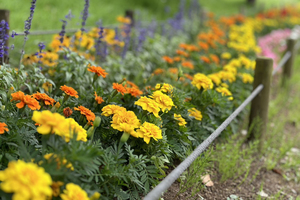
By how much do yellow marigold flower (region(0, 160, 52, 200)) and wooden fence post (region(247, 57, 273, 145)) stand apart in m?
2.34

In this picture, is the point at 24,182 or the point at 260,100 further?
the point at 260,100

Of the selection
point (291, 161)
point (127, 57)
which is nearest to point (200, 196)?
point (291, 161)

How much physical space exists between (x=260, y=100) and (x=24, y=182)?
102 inches

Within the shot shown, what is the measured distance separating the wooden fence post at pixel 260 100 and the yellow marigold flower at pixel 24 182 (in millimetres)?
2342

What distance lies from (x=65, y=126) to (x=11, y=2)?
601cm

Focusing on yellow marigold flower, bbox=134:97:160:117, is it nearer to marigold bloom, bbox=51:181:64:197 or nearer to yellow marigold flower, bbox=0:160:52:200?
marigold bloom, bbox=51:181:64:197

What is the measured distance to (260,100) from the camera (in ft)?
9.96

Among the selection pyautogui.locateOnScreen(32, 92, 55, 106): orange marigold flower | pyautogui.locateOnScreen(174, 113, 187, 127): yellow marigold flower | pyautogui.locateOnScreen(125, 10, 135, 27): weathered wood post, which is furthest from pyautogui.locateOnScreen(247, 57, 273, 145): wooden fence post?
pyautogui.locateOnScreen(125, 10, 135, 27): weathered wood post

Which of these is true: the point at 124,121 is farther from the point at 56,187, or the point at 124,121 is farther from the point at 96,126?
the point at 56,187

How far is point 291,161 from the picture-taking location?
10.0 feet

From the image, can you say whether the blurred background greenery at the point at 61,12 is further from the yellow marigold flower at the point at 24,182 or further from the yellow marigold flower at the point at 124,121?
the yellow marigold flower at the point at 24,182

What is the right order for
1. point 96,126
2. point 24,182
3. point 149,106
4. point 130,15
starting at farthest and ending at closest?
point 130,15, point 149,106, point 96,126, point 24,182

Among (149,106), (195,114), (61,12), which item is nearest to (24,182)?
(149,106)

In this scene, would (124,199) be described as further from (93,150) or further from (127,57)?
(127,57)
